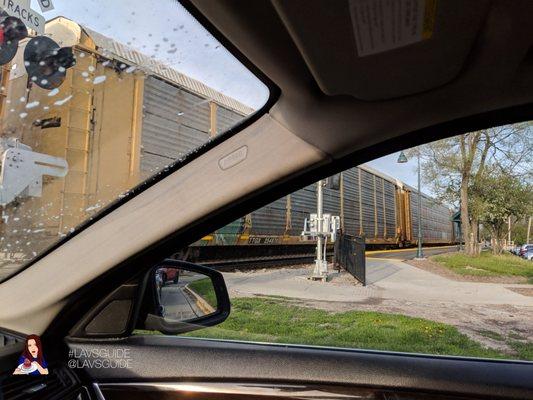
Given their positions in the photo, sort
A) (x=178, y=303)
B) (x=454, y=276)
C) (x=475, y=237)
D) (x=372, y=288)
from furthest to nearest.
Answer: (x=454, y=276) < (x=372, y=288) < (x=475, y=237) < (x=178, y=303)

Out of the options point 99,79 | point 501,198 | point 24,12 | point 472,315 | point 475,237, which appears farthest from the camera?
point 475,237

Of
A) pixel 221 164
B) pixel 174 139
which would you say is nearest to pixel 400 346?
pixel 221 164

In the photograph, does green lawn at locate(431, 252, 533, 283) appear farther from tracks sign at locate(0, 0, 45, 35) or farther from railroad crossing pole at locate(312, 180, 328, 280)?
tracks sign at locate(0, 0, 45, 35)

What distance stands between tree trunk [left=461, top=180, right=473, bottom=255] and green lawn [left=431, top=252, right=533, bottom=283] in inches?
5.2

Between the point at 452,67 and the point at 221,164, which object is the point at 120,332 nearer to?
the point at 221,164

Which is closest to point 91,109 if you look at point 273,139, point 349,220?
point 273,139

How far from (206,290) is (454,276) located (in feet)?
7.61

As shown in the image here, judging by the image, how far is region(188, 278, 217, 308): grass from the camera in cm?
199

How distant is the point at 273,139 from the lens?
150cm

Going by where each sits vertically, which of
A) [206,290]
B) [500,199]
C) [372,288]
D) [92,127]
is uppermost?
[92,127]

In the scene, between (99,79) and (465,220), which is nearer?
(99,79)

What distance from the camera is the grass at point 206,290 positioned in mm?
1991

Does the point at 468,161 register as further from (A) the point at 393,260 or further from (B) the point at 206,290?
(A) the point at 393,260

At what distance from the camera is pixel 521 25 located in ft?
4.01
